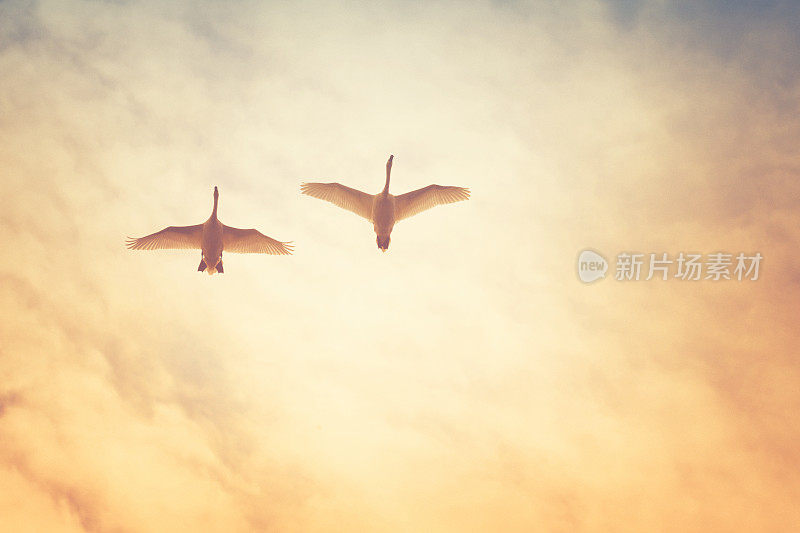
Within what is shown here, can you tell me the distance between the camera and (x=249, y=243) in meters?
26.5

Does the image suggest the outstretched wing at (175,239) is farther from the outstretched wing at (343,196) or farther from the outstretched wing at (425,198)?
the outstretched wing at (425,198)

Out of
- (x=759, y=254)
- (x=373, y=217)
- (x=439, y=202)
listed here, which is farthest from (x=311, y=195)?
(x=759, y=254)

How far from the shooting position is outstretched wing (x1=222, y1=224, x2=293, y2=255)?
2611cm

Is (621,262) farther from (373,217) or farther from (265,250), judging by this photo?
(265,250)

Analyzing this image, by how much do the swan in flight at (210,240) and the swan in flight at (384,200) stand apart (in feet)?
9.20

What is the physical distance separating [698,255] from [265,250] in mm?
17968

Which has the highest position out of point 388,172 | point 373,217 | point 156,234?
point 388,172

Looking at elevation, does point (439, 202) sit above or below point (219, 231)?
above

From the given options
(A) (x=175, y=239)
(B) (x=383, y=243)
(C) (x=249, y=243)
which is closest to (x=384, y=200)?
(B) (x=383, y=243)

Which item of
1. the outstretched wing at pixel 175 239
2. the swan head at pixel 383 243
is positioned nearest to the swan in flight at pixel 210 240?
the outstretched wing at pixel 175 239

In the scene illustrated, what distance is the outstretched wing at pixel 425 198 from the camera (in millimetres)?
25484

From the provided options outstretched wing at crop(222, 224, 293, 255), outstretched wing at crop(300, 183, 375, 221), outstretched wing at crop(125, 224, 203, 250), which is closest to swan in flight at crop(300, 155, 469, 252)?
outstretched wing at crop(300, 183, 375, 221)

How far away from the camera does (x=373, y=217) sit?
25.4 meters

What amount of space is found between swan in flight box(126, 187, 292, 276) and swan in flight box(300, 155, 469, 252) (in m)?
2.81
